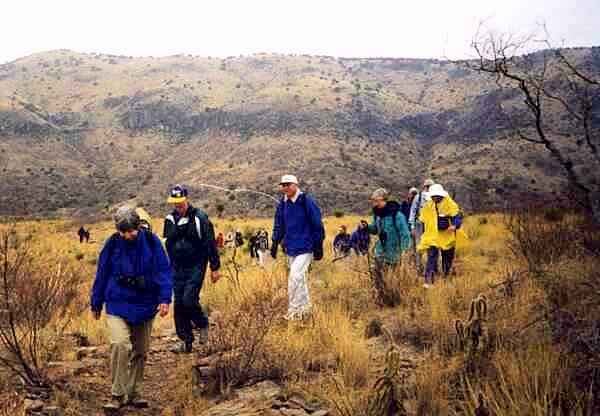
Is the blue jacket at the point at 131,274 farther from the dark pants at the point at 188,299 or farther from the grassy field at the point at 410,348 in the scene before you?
the dark pants at the point at 188,299

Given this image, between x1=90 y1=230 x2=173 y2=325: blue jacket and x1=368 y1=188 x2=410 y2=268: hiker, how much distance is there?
12.1 ft

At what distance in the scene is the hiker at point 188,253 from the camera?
18.6 feet

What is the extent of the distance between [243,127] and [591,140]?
57.5 meters

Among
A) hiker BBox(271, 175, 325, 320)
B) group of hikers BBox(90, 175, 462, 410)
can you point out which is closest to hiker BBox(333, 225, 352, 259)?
group of hikers BBox(90, 175, 462, 410)

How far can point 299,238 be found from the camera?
6.45 meters

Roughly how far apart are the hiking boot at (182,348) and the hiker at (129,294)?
1.34m

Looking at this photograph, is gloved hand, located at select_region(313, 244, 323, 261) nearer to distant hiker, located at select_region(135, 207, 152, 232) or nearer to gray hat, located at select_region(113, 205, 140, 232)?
distant hiker, located at select_region(135, 207, 152, 232)

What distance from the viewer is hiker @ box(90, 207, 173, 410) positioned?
4266 mm

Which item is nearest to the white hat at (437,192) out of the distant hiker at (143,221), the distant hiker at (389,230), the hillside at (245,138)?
the distant hiker at (389,230)

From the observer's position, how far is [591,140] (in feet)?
12.1

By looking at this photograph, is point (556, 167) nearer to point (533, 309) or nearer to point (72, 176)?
point (533, 309)

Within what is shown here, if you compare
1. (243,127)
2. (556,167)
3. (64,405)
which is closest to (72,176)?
(243,127)

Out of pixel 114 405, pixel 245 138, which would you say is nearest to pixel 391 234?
pixel 114 405

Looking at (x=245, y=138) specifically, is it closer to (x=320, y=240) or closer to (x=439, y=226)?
(x=439, y=226)
